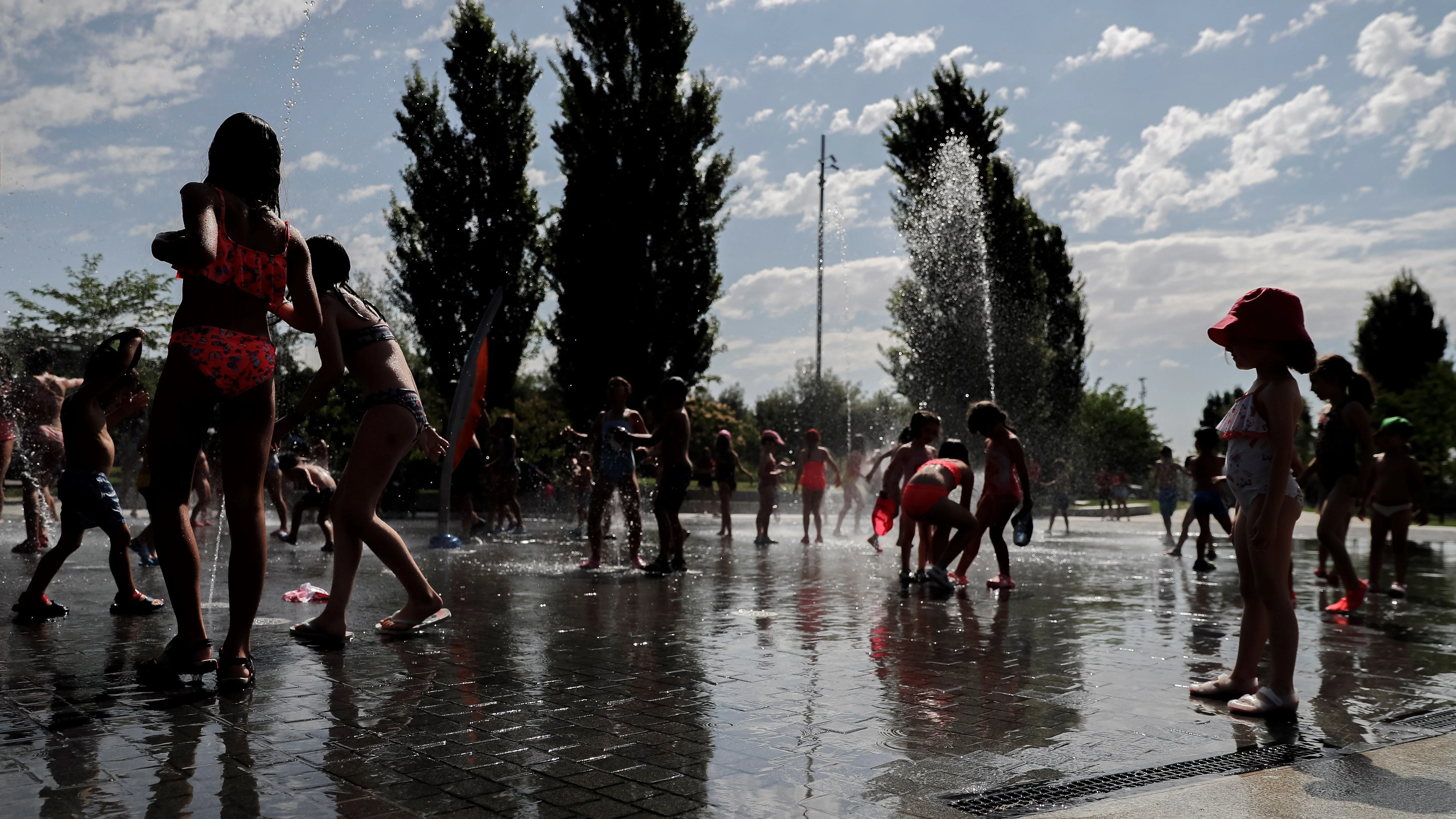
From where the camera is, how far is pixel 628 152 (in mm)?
29969

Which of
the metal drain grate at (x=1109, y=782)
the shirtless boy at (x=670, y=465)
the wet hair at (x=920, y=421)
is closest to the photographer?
Result: the metal drain grate at (x=1109, y=782)

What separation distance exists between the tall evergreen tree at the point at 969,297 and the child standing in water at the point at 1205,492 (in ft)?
79.3

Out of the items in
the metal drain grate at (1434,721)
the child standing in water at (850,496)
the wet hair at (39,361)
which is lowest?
the metal drain grate at (1434,721)

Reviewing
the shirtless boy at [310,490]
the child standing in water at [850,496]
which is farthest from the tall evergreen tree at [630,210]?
the shirtless boy at [310,490]

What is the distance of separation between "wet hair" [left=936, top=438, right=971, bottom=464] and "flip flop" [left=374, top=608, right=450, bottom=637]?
5.10 meters

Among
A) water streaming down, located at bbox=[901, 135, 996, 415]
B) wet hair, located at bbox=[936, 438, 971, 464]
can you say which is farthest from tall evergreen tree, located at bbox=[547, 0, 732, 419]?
wet hair, located at bbox=[936, 438, 971, 464]

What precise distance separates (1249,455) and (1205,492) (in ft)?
27.8

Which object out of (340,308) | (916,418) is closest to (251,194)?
(340,308)

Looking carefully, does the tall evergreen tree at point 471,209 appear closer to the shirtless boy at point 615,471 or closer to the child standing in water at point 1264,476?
the shirtless boy at point 615,471

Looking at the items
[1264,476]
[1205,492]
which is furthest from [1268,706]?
[1205,492]

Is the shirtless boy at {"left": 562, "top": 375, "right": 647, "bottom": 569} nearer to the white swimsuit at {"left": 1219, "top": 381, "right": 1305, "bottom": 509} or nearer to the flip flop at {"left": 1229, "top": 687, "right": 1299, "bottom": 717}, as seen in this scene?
the white swimsuit at {"left": 1219, "top": 381, "right": 1305, "bottom": 509}

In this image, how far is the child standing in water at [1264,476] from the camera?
14.9ft

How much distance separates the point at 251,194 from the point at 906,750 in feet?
10.7

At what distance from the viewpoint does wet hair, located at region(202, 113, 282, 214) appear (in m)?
4.56
